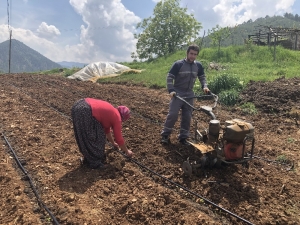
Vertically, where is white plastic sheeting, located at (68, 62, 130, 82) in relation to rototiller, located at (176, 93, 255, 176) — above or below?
above

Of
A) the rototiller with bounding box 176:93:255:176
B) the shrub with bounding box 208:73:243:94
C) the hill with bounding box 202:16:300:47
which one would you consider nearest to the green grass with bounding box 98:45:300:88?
the shrub with bounding box 208:73:243:94

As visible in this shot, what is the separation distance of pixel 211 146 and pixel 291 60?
45.9 ft

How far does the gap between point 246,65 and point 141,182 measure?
13.5 metres

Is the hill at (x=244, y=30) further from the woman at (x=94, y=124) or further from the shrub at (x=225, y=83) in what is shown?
the woman at (x=94, y=124)

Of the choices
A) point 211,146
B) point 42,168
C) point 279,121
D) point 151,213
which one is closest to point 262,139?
point 279,121

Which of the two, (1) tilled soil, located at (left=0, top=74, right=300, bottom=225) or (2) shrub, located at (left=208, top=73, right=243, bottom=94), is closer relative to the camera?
(1) tilled soil, located at (left=0, top=74, right=300, bottom=225)

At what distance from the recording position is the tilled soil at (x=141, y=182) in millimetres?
3604

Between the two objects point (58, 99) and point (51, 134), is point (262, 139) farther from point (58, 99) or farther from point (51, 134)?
point (58, 99)

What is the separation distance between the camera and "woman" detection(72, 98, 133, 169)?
448 centimetres

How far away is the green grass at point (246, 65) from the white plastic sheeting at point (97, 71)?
55.7 inches

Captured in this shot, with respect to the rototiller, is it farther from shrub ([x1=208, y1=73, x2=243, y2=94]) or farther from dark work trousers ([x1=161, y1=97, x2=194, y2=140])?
Answer: shrub ([x1=208, y1=73, x2=243, y2=94])

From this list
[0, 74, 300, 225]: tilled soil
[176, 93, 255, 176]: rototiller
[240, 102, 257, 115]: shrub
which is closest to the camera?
[0, 74, 300, 225]: tilled soil

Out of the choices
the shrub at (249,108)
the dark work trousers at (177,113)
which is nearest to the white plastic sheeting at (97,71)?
the shrub at (249,108)

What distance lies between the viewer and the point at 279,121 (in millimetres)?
7824
